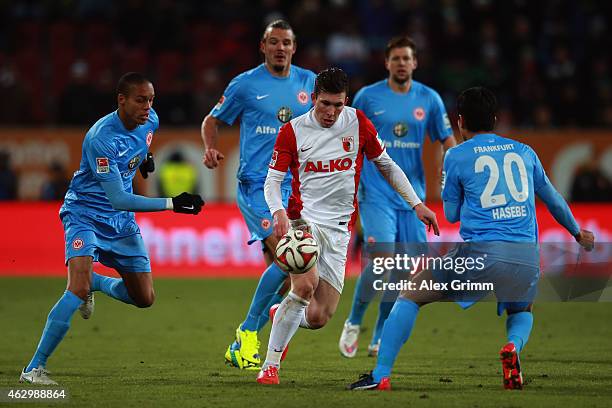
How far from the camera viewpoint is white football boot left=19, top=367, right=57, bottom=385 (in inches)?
283

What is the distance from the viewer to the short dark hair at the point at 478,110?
274 inches

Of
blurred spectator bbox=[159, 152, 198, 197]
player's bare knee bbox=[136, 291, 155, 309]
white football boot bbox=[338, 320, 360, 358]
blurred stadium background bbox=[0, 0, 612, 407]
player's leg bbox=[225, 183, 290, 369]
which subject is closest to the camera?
player's bare knee bbox=[136, 291, 155, 309]

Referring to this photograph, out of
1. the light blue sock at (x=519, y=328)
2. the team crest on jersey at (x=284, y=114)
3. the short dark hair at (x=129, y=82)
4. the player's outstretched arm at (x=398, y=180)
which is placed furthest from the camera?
the team crest on jersey at (x=284, y=114)

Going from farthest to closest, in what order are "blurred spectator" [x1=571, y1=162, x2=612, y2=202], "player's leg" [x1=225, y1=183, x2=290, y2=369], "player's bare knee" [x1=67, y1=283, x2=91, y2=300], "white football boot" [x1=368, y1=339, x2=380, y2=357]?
"blurred spectator" [x1=571, y1=162, x2=612, y2=202]
"white football boot" [x1=368, y1=339, x2=380, y2=357]
"player's leg" [x1=225, y1=183, x2=290, y2=369]
"player's bare knee" [x1=67, y1=283, x2=91, y2=300]

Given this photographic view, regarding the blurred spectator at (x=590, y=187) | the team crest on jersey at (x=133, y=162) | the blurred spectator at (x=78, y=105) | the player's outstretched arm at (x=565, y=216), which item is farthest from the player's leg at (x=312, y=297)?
the blurred spectator at (x=78, y=105)

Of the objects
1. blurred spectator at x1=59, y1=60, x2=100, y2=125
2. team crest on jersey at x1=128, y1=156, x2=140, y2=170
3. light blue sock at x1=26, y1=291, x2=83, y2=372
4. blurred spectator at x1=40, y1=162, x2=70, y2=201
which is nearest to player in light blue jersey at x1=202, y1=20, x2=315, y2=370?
team crest on jersey at x1=128, y1=156, x2=140, y2=170

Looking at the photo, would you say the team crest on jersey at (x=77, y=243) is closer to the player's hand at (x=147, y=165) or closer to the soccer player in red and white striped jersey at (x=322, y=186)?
the player's hand at (x=147, y=165)

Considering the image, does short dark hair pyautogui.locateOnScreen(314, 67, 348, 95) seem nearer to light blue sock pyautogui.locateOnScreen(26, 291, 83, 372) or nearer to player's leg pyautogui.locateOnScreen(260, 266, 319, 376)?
player's leg pyautogui.locateOnScreen(260, 266, 319, 376)

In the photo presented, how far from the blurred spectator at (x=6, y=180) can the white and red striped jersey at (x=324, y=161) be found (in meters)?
10.8

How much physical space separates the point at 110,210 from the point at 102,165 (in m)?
0.46

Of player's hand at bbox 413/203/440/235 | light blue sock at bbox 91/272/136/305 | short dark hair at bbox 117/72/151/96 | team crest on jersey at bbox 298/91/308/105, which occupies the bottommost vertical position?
light blue sock at bbox 91/272/136/305

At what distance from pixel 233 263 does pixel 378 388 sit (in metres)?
8.93

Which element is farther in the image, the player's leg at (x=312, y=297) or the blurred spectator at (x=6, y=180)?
the blurred spectator at (x=6, y=180)

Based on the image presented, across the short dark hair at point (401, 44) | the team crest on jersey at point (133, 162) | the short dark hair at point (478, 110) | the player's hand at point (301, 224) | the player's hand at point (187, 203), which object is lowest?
the player's hand at point (301, 224)
